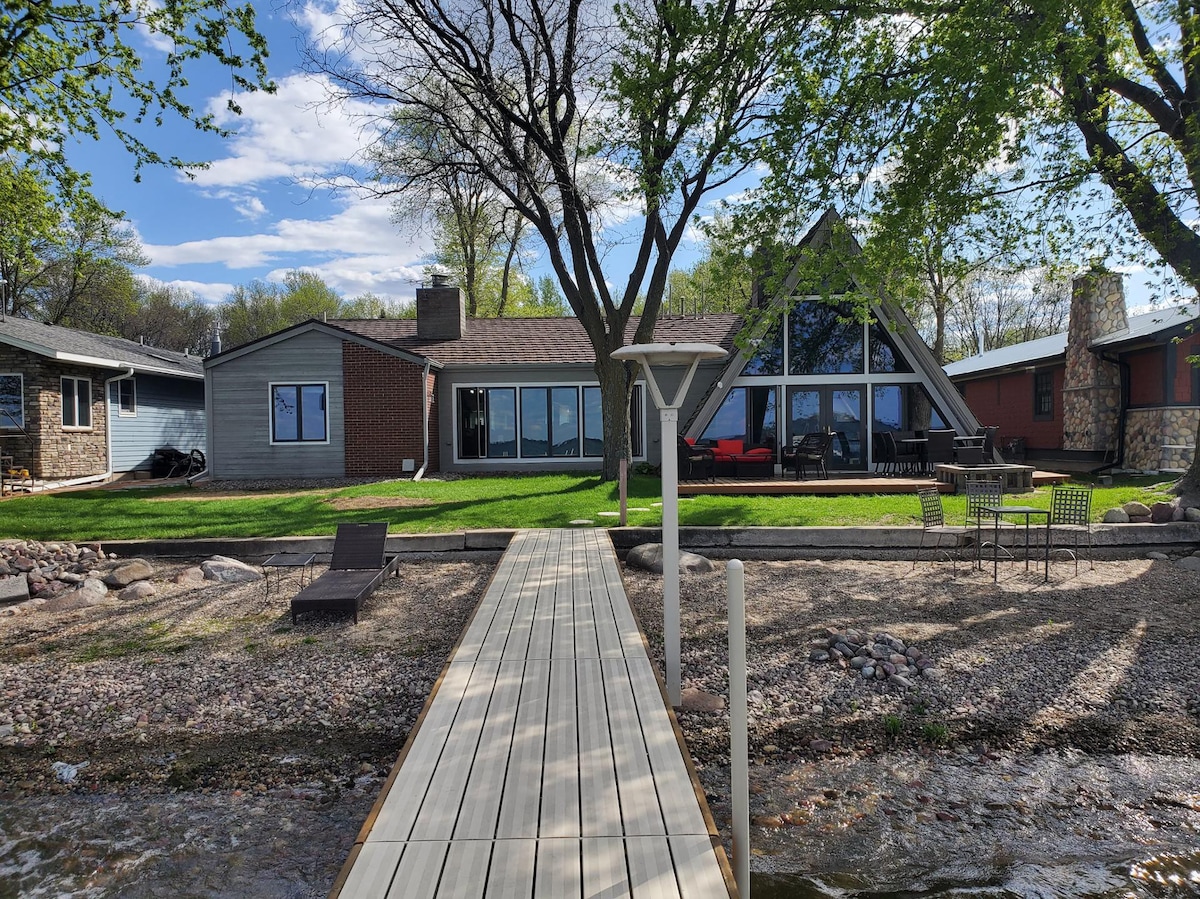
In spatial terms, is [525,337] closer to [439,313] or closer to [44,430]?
[439,313]

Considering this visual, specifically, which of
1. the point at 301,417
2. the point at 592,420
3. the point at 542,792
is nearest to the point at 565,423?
the point at 592,420

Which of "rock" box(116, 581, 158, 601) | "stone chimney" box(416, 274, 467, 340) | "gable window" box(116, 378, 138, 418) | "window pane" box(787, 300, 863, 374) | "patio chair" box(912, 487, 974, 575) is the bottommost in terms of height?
"rock" box(116, 581, 158, 601)

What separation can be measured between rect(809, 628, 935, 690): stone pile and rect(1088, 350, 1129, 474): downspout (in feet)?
44.6

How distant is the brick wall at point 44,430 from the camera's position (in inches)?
595

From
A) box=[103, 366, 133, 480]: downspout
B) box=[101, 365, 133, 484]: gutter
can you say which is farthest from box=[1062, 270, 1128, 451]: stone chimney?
box=[103, 366, 133, 480]: downspout

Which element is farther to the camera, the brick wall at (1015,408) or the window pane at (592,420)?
the brick wall at (1015,408)

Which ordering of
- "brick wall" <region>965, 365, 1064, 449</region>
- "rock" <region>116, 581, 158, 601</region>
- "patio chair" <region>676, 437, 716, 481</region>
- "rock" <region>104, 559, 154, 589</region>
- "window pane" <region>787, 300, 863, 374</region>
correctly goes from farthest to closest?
1. "brick wall" <region>965, 365, 1064, 449</region>
2. "window pane" <region>787, 300, 863, 374</region>
3. "patio chair" <region>676, 437, 716, 481</region>
4. "rock" <region>104, 559, 154, 589</region>
5. "rock" <region>116, 581, 158, 601</region>

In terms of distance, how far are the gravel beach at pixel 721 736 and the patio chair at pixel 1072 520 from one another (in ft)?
3.91

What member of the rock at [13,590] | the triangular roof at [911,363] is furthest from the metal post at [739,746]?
the triangular roof at [911,363]

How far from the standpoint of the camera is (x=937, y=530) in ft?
28.2

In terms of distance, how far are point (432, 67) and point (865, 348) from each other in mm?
10061

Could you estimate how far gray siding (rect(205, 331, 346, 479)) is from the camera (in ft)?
52.2

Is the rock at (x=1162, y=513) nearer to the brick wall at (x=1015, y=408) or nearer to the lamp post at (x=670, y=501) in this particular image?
the lamp post at (x=670, y=501)

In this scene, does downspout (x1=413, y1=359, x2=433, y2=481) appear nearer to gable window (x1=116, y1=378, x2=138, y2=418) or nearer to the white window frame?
the white window frame
